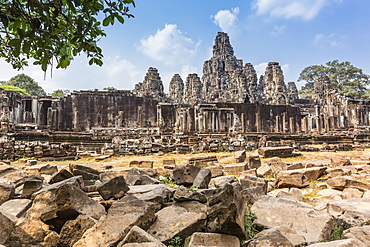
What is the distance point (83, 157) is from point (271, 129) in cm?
2277

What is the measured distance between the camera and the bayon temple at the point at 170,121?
1281cm

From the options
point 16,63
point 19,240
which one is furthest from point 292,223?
point 16,63

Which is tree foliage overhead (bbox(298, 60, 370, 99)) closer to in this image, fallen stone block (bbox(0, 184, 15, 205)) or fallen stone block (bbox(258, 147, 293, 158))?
fallen stone block (bbox(258, 147, 293, 158))

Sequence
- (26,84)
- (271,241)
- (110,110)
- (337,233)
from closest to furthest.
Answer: (271,241) < (337,233) < (110,110) < (26,84)

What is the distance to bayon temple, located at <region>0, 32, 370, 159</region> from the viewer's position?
12.8 metres

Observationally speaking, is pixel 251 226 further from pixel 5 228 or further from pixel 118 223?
pixel 5 228

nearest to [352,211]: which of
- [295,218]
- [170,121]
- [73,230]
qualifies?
[295,218]

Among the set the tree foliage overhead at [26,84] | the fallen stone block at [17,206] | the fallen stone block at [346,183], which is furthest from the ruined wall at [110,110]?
the tree foliage overhead at [26,84]

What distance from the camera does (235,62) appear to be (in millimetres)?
47375

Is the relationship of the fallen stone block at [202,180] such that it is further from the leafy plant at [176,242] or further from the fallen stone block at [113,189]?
the leafy plant at [176,242]

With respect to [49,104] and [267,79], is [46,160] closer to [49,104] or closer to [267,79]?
[49,104]

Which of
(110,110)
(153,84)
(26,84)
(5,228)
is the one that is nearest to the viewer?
(5,228)

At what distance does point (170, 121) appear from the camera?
21516 mm

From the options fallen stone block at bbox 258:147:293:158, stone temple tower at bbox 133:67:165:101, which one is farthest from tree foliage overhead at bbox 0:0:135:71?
stone temple tower at bbox 133:67:165:101
